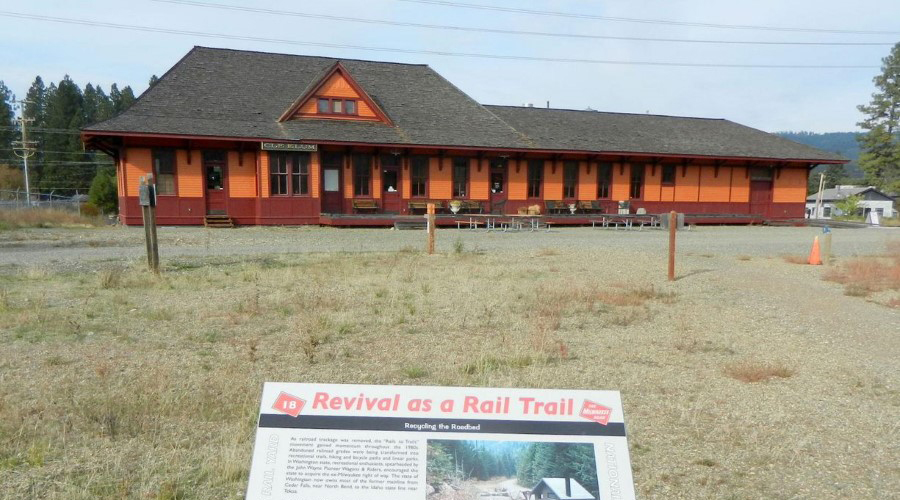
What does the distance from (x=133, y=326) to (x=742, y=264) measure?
11985 millimetres

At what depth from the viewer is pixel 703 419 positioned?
4496 millimetres

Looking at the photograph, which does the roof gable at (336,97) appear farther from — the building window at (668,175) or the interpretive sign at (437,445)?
the interpretive sign at (437,445)

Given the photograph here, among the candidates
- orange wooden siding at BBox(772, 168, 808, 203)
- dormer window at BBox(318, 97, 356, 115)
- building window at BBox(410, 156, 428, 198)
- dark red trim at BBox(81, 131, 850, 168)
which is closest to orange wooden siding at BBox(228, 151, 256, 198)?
dark red trim at BBox(81, 131, 850, 168)

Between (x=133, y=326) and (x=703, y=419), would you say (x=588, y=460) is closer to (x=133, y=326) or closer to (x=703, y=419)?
(x=703, y=419)

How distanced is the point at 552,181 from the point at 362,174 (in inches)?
340

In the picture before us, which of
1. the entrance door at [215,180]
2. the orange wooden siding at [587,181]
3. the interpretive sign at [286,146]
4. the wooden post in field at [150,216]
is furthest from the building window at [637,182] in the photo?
the wooden post in field at [150,216]

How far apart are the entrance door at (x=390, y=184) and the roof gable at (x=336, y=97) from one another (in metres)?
1.68

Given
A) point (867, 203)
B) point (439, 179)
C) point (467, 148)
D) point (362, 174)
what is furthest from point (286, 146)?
point (867, 203)

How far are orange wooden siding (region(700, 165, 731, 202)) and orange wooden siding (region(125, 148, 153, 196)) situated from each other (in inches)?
962

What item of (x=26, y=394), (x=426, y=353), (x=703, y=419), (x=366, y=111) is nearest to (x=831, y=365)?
(x=703, y=419)

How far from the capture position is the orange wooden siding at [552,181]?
27.3m

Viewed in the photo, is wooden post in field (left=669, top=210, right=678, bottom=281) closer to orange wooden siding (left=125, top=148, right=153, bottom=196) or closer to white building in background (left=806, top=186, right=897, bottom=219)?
orange wooden siding (left=125, top=148, right=153, bottom=196)

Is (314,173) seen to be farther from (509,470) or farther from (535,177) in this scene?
(509,470)

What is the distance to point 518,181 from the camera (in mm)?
26859
